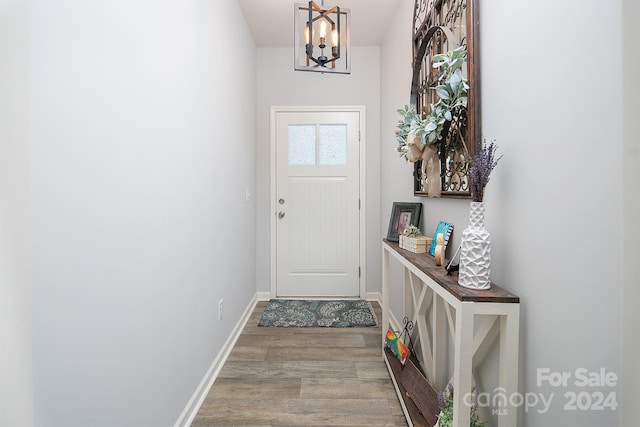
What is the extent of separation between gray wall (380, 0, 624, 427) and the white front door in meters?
1.97

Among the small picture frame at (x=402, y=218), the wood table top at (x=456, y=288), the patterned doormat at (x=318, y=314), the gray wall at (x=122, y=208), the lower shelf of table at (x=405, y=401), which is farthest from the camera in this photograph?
the patterned doormat at (x=318, y=314)

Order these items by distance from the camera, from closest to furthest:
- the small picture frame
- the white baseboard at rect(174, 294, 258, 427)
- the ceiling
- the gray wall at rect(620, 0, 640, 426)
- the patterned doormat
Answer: the gray wall at rect(620, 0, 640, 426) < the white baseboard at rect(174, 294, 258, 427) < the small picture frame < the ceiling < the patterned doormat

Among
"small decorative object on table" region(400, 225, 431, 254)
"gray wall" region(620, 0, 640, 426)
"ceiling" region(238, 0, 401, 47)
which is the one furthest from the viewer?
"ceiling" region(238, 0, 401, 47)

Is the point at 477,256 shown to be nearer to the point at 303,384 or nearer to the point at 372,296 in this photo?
the point at 303,384

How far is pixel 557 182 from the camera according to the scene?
762mm

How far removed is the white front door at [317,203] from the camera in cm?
302

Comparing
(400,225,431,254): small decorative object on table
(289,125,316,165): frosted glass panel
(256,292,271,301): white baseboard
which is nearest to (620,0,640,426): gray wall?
(400,225,431,254): small decorative object on table

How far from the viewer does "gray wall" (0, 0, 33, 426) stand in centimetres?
58

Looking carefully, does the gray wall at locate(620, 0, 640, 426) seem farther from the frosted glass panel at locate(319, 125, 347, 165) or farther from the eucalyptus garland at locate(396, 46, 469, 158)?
the frosted glass panel at locate(319, 125, 347, 165)

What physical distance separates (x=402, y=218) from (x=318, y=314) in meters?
1.28

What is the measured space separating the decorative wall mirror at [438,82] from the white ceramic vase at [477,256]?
0.86 feet

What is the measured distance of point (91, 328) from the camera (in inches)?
31.4

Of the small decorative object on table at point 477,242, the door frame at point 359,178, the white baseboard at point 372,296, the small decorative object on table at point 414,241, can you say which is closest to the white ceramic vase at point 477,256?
the small decorative object on table at point 477,242

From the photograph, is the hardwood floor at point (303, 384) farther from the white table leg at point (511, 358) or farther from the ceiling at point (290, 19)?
the ceiling at point (290, 19)
